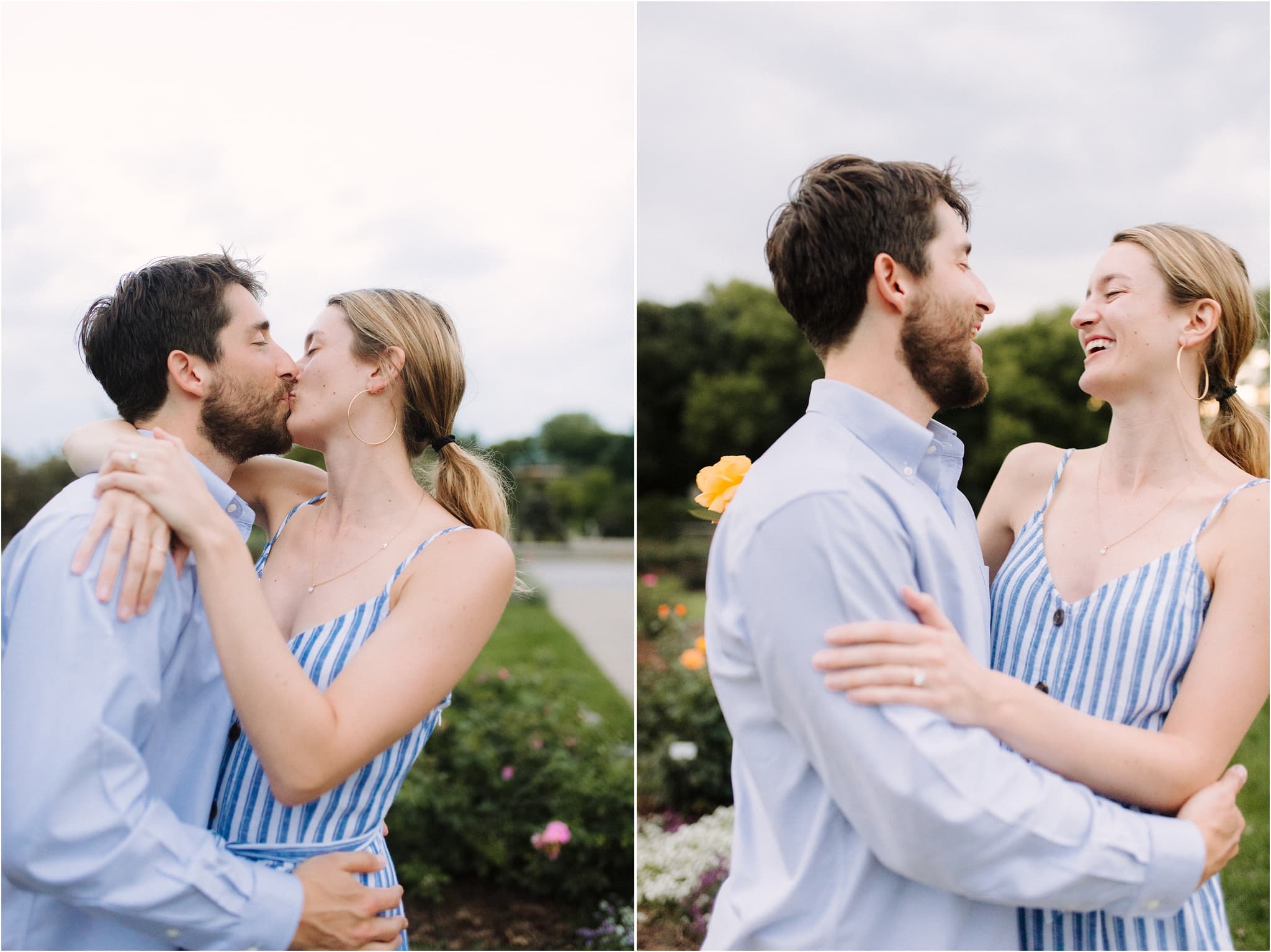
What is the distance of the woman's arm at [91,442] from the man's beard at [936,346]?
1.64m

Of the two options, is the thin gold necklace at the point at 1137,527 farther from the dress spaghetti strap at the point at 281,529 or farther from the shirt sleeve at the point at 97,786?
the dress spaghetti strap at the point at 281,529

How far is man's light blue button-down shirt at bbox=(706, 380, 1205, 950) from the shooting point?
4.67ft

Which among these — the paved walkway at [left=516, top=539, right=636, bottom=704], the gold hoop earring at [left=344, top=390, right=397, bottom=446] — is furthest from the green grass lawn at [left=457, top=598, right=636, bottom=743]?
the gold hoop earring at [left=344, top=390, right=397, bottom=446]

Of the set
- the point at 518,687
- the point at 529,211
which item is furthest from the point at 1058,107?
the point at 518,687

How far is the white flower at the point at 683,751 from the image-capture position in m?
5.20

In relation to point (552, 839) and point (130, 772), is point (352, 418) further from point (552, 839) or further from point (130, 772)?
point (552, 839)

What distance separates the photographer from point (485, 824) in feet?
14.7

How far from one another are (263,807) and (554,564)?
18253 mm

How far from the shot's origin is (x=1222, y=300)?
2.07m

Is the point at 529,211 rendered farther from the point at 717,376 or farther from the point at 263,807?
the point at 717,376

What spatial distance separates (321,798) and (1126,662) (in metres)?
1.63

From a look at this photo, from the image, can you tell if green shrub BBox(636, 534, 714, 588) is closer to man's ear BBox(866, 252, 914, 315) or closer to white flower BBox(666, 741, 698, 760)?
white flower BBox(666, 741, 698, 760)

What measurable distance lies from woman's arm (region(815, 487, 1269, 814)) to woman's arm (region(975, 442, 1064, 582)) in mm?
465

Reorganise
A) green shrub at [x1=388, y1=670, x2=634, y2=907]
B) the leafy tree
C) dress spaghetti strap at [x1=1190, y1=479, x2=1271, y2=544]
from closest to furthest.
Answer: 1. dress spaghetti strap at [x1=1190, y1=479, x2=1271, y2=544]
2. green shrub at [x1=388, y1=670, x2=634, y2=907]
3. the leafy tree
